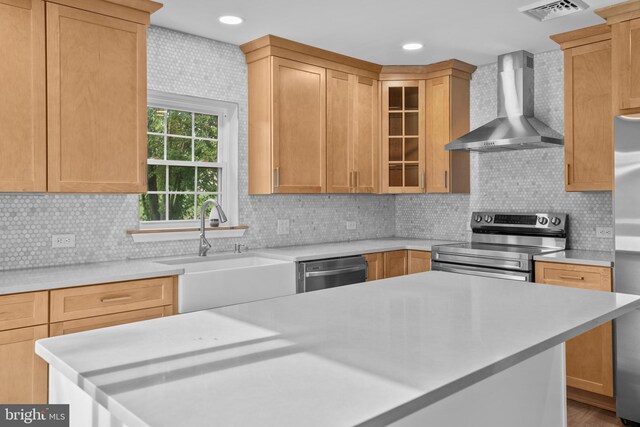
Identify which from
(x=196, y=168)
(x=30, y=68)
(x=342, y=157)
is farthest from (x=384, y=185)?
(x=30, y=68)

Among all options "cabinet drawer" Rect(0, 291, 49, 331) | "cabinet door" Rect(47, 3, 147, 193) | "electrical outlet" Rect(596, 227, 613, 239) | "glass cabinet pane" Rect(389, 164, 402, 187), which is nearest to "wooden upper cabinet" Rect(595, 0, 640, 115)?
"electrical outlet" Rect(596, 227, 613, 239)

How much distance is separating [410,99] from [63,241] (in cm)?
313

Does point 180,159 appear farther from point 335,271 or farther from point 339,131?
point 335,271

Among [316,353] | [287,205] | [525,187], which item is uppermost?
[525,187]

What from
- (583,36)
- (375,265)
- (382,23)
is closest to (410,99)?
(382,23)

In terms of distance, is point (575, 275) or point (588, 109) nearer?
point (575, 275)

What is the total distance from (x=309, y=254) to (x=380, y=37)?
172 cm

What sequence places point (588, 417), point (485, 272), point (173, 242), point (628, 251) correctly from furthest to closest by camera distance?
1. point (485, 272)
2. point (173, 242)
3. point (588, 417)
4. point (628, 251)

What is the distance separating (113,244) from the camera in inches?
130

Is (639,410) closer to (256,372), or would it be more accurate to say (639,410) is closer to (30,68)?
(256,372)

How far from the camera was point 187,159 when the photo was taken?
3814 mm

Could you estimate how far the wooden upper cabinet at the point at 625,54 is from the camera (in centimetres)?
308

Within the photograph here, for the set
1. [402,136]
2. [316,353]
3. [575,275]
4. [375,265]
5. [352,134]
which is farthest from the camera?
[402,136]

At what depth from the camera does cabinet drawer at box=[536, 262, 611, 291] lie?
319 cm
